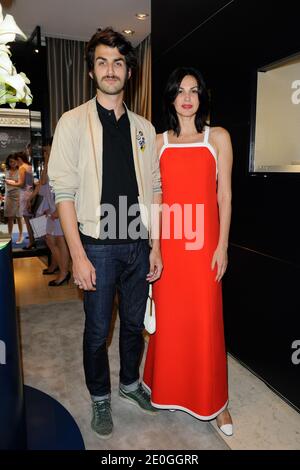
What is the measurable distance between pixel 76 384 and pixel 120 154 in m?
1.41

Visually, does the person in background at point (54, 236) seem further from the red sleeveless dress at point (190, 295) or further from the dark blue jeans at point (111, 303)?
the red sleeveless dress at point (190, 295)

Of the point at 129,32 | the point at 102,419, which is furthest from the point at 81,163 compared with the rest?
the point at 129,32

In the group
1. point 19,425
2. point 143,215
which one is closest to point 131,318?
point 143,215

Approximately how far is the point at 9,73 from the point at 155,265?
0.99 metres

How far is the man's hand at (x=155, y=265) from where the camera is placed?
178 cm

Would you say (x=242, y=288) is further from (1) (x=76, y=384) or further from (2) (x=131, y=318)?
(1) (x=76, y=384)

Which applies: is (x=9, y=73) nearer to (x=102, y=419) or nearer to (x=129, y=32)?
(x=102, y=419)

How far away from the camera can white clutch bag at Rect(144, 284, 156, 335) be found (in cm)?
185

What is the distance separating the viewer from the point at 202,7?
2482 millimetres

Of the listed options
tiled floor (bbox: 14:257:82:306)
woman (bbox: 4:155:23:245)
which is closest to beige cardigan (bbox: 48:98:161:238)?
tiled floor (bbox: 14:257:82:306)

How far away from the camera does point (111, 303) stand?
5.76 feet

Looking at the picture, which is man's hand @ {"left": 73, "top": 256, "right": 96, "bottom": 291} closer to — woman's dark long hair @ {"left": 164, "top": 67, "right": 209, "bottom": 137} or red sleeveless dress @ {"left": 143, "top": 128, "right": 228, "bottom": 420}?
red sleeveless dress @ {"left": 143, "top": 128, "right": 228, "bottom": 420}

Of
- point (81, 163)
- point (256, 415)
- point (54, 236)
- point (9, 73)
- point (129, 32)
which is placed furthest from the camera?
point (129, 32)
